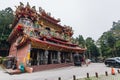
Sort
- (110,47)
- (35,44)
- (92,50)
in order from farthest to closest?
1. (92,50)
2. (110,47)
3. (35,44)

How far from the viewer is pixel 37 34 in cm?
1844

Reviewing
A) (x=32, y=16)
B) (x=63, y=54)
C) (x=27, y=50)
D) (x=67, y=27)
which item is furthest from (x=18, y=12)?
(x=67, y=27)

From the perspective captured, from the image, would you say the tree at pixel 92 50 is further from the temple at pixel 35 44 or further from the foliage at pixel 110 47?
the temple at pixel 35 44

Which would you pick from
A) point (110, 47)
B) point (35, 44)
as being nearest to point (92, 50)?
point (110, 47)

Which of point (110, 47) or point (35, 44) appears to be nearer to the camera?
point (35, 44)

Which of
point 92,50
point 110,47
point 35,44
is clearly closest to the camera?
point 35,44

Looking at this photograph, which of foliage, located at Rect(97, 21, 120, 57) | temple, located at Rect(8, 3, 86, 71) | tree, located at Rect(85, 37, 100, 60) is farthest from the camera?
tree, located at Rect(85, 37, 100, 60)

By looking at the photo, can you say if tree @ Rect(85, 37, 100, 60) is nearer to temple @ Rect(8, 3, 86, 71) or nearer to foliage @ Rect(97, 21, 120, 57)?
foliage @ Rect(97, 21, 120, 57)

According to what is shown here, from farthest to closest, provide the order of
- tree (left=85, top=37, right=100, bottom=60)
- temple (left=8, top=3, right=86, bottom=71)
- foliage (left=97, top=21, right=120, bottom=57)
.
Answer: tree (left=85, top=37, right=100, bottom=60), foliage (left=97, top=21, right=120, bottom=57), temple (left=8, top=3, right=86, bottom=71)

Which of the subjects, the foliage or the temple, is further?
the foliage

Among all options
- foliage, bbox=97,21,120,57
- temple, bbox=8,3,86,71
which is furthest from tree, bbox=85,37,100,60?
temple, bbox=8,3,86,71

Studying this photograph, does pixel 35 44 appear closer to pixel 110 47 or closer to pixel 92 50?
pixel 110 47

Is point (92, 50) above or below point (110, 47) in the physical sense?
below

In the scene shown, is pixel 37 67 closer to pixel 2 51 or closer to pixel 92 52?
pixel 2 51
